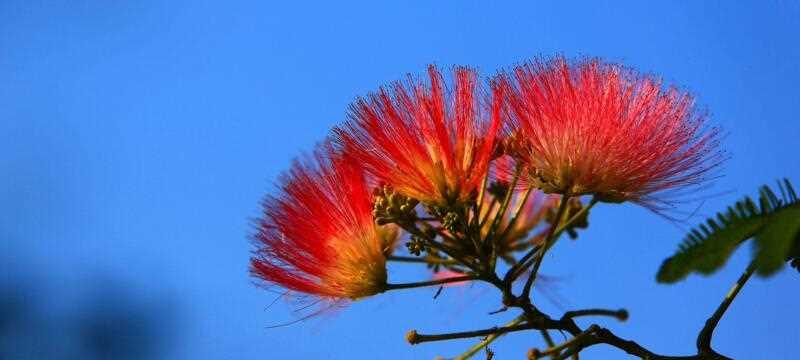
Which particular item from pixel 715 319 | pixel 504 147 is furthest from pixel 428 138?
pixel 715 319

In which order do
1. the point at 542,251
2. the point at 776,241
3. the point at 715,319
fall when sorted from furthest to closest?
the point at 542,251 → the point at 715,319 → the point at 776,241

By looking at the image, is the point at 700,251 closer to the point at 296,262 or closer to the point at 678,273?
the point at 678,273

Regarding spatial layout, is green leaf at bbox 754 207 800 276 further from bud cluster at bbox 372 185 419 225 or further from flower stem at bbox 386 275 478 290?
bud cluster at bbox 372 185 419 225

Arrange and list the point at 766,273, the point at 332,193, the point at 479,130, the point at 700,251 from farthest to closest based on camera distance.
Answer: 1. the point at 332,193
2. the point at 479,130
3. the point at 700,251
4. the point at 766,273

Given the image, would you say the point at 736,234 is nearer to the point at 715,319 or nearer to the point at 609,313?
the point at 715,319

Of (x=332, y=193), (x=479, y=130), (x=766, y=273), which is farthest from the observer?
(x=332, y=193)

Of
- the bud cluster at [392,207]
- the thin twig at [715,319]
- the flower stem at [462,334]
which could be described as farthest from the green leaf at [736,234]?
the bud cluster at [392,207]

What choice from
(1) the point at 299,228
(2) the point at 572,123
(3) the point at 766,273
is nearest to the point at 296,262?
(1) the point at 299,228
